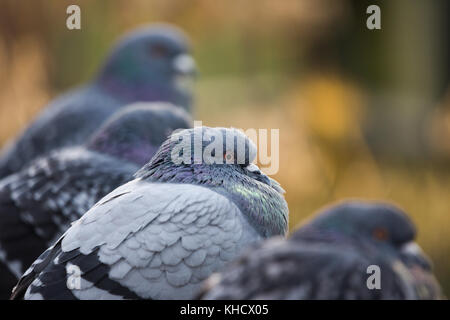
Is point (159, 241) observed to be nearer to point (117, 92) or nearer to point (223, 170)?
point (223, 170)

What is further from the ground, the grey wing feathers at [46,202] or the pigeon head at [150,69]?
the pigeon head at [150,69]

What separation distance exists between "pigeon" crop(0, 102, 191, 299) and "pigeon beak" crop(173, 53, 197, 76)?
239 cm

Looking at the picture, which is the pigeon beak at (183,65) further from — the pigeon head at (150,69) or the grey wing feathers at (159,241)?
the grey wing feathers at (159,241)

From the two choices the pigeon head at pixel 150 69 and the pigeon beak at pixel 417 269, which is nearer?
the pigeon beak at pixel 417 269

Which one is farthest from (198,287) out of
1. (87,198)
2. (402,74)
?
(402,74)

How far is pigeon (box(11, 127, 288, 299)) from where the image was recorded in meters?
3.14

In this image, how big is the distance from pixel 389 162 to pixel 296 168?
133cm

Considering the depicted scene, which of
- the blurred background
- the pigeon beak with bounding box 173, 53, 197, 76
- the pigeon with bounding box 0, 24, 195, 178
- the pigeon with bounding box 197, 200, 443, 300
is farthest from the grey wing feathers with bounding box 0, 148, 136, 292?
the blurred background

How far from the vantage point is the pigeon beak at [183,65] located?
716cm

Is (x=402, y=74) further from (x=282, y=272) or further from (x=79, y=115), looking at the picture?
(x=282, y=272)

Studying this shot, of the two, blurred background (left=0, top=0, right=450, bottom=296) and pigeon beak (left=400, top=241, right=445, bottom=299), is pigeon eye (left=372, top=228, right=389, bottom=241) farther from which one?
blurred background (left=0, top=0, right=450, bottom=296)

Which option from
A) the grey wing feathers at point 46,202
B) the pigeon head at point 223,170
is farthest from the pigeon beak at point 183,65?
the pigeon head at point 223,170

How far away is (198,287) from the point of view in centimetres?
318

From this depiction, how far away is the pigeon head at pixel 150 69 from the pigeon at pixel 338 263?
13.6 feet
